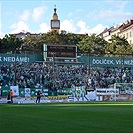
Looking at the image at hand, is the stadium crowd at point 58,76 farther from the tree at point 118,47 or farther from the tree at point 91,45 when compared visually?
the tree at point 91,45

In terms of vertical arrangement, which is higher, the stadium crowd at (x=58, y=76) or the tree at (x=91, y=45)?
the tree at (x=91, y=45)

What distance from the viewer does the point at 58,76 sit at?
43.3m

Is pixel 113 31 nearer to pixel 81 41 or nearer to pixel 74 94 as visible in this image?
pixel 81 41

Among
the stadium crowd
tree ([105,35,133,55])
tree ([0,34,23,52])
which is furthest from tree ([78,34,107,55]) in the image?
the stadium crowd

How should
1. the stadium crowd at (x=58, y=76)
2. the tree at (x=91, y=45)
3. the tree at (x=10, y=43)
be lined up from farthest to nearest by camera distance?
the tree at (x=91, y=45)
the tree at (x=10, y=43)
the stadium crowd at (x=58, y=76)

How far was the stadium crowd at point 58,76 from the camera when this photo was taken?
3952cm

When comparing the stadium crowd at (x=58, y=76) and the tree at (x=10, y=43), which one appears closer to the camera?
the stadium crowd at (x=58, y=76)

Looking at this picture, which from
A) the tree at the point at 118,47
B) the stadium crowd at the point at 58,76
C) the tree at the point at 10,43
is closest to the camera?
the stadium crowd at the point at 58,76

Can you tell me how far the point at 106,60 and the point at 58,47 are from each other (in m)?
7.60

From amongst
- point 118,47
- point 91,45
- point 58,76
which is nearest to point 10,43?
point 91,45

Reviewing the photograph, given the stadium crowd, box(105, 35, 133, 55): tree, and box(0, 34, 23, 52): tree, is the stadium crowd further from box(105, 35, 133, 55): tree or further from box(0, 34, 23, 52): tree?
box(105, 35, 133, 55): tree

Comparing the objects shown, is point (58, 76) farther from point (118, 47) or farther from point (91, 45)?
point (118, 47)

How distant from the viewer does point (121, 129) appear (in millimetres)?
10602

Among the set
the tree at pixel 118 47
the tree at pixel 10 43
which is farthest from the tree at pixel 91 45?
the tree at pixel 10 43
